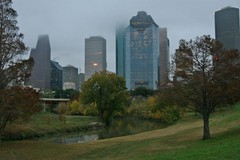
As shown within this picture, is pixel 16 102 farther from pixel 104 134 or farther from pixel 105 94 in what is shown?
pixel 105 94

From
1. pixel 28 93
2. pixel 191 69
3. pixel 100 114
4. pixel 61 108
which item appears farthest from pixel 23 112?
Answer: pixel 61 108

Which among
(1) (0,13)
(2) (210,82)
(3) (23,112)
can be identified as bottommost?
(3) (23,112)

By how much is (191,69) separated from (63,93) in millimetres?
129394

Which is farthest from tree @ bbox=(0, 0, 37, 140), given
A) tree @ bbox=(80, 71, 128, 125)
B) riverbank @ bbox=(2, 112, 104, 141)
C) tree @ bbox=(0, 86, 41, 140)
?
tree @ bbox=(80, 71, 128, 125)

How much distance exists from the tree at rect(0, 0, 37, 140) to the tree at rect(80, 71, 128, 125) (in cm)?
4319

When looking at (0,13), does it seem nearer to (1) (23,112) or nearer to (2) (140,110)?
(1) (23,112)

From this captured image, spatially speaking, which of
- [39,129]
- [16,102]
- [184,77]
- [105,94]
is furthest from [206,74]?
[105,94]

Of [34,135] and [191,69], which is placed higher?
[191,69]

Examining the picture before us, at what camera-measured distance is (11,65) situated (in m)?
28.8

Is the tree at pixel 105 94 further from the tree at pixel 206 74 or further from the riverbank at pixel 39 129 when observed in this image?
the tree at pixel 206 74

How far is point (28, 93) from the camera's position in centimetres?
2777

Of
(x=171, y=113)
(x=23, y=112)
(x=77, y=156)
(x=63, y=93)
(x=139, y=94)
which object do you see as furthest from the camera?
(x=63, y=93)

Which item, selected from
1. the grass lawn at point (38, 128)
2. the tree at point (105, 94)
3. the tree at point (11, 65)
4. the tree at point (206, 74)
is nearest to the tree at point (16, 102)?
the tree at point (11, 65)

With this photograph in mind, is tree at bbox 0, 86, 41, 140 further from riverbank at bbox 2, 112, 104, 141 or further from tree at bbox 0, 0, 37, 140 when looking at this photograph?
riverbank at bbox 2, 112, 104, 141
